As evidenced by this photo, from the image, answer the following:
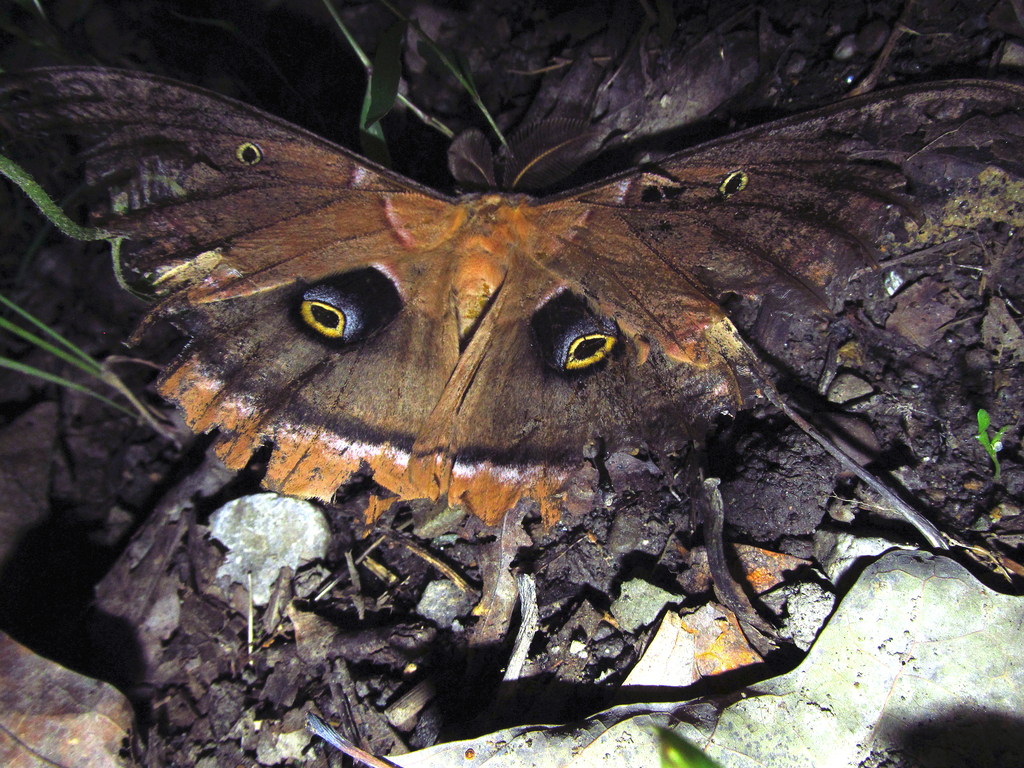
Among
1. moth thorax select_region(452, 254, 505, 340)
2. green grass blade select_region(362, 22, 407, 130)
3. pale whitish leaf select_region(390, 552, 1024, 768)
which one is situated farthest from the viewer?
green grass blade select_region(362, 22, 407, 130)

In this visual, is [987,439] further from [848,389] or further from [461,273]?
[461,273]

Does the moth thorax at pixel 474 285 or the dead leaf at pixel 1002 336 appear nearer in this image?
the dead leaf at pixel 1002 336

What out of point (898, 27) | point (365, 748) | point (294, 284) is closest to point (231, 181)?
point (294, 284)

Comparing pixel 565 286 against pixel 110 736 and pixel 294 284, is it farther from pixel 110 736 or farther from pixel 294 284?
pixel 110 736

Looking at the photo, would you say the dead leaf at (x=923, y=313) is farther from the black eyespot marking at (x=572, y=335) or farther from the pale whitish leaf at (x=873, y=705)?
the black eyespot marking at (x=572, y=335)

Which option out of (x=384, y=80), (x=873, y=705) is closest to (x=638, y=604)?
(x=873, y=705)

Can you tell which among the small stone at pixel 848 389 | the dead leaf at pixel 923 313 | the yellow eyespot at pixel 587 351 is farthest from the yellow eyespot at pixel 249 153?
the dead leaf at pixel 923 313

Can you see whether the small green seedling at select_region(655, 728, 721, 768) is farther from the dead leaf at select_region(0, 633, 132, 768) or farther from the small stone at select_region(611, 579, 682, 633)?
the dead leaf at select_region(0, 633, 132, 768)

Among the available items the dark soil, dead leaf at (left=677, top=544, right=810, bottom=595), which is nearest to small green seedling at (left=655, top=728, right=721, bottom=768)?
the dark soil
